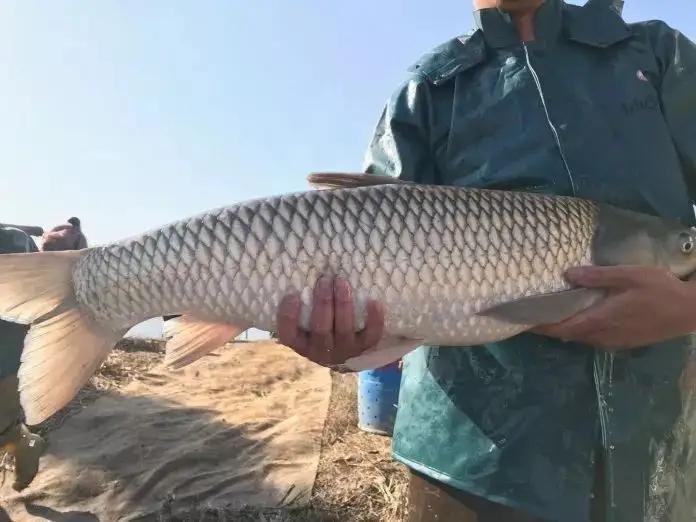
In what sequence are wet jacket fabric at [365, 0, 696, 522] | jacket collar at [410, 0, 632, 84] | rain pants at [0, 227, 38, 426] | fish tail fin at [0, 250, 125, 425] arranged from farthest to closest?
rain pants at [0, 227, 38, 426]
jacket collar at [410, 0, 632, 84]
fish tail fin at [0, 250, 125, 425]
wet jacket fabric at [365, 0, 696, 522]

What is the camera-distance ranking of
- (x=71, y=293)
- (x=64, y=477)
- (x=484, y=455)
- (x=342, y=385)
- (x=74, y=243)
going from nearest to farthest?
(x=484, y=455) → (x=71, y=293) → (x=64, y=477) → (x=74, y=243) → (x=342, y=385)

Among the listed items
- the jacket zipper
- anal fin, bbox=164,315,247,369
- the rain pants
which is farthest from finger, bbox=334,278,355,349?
the rain pants

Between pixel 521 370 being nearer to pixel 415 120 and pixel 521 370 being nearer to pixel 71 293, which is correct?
pixel 415 120

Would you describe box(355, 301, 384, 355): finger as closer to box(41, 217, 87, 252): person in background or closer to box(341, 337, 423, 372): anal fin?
box(341, 337, 423, 372): anal fin

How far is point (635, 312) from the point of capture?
1.57m

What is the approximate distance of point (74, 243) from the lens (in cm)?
534

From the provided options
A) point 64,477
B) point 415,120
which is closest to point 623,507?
point 415,120

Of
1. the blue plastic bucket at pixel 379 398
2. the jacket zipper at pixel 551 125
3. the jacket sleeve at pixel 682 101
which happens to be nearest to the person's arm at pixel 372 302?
the jacket zipper at pixel 551 125

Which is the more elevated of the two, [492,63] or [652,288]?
[492,63]

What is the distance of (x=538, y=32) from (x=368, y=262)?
2.87 feet

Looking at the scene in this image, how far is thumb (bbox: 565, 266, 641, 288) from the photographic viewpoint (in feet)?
5.26

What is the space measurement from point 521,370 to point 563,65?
893 mm

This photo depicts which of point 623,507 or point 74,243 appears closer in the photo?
point 623,507

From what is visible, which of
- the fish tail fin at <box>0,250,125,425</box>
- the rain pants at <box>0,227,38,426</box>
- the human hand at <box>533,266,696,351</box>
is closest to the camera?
the human hand at <box>533,266,696,351</box>
